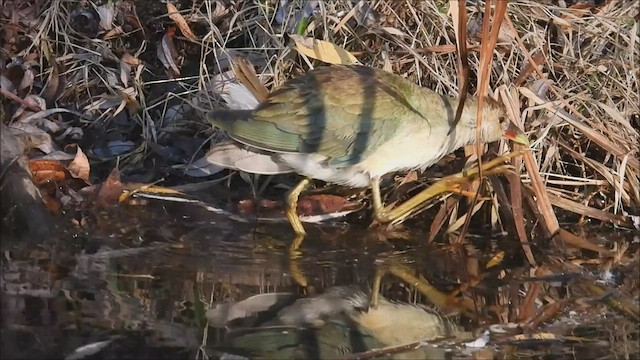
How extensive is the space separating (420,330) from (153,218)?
1250mm

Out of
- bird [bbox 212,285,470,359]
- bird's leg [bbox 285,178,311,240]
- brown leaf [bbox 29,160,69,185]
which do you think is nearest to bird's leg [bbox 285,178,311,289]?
bird's leg [bbox 285,178,311,240]

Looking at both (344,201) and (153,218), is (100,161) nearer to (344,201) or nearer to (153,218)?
(153,218)

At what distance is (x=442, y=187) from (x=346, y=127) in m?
0.42

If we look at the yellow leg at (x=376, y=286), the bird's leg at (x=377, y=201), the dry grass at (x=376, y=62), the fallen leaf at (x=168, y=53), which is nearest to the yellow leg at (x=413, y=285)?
the yellow leg at (x=376, y=286)

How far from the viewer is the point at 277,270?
9.14ft

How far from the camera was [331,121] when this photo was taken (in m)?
3.09

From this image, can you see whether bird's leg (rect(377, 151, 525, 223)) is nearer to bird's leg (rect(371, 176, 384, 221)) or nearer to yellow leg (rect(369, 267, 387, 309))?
bird's leg (rect(371, 176, 384, 221))

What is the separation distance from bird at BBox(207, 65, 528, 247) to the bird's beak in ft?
0.30

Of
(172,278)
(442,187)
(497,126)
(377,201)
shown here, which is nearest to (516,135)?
(497,126)

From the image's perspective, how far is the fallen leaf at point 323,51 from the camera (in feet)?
11.7

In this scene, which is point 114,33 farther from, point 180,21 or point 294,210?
point 294,210

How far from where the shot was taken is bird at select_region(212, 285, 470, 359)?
7.22 ft

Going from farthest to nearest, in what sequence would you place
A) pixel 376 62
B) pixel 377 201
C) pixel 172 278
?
pixel 376 62
pixel 377 201
pixel 172 278

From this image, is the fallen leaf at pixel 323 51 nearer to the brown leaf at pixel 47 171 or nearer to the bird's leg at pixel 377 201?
the bird's leg at pixel 377 201
